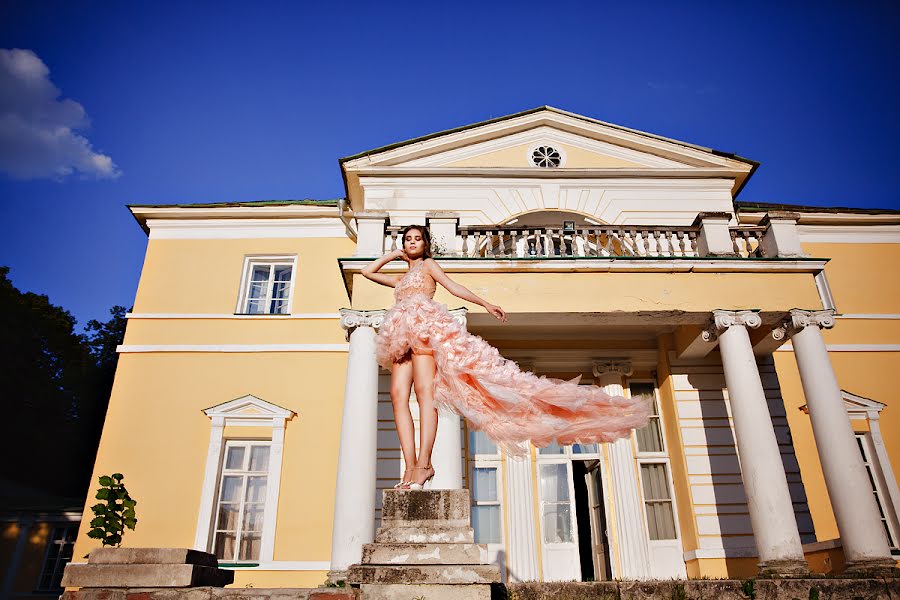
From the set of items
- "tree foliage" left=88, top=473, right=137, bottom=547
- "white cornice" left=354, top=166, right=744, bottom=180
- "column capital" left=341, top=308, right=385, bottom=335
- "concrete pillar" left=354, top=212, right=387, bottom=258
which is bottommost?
"tree foliage" left=88, top=473, right=137, bottom=547

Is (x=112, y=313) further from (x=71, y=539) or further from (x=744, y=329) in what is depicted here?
(x=744, y=329)

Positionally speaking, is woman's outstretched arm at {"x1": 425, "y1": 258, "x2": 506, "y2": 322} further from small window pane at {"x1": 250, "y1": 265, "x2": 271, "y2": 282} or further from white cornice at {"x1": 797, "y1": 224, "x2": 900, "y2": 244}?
white cornice at {"x1": 797, "y1": 224, "x2": 900, "y2": 244}

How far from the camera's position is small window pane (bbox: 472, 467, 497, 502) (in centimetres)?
1045

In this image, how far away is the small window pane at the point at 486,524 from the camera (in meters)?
10.1

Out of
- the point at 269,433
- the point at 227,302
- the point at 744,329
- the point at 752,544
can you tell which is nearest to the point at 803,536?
the point at 752,544

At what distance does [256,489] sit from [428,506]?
847 centimetres

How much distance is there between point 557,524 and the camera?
1041 cm

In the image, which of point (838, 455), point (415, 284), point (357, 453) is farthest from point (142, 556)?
point (838, 455)

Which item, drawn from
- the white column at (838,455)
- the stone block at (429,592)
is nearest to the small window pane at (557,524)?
the white column at (838,455)

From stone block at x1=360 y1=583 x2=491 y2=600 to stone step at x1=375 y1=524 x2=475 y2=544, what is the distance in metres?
0.28

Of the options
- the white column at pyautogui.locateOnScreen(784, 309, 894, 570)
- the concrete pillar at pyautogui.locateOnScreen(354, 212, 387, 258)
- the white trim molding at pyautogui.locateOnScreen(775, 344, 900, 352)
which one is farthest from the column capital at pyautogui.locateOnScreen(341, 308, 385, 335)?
the white trim molding at pyautogui.locateOnScreen(775, 344, 900, 352)

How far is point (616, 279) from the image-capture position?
9164mm

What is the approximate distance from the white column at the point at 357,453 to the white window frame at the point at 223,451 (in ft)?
11.5

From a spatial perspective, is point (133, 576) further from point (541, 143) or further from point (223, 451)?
point (541, 143)
